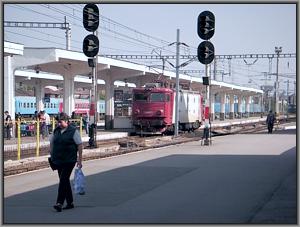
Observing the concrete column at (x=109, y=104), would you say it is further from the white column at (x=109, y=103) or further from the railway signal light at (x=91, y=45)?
the railway signal light at (x=91, y=45)

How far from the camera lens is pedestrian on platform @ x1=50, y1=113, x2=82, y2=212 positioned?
9.63 metres

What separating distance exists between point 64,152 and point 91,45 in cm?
1297

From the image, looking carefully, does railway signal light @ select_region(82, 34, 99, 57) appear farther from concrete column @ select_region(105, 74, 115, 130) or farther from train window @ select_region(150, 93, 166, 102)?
concrete column @ select_region(105, 74, 115, 130)

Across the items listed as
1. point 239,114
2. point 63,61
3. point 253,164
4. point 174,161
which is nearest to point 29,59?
point 63,61

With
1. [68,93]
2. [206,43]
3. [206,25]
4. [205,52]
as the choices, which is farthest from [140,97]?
[206,25]

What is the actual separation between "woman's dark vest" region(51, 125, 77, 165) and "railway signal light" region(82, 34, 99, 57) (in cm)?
1263

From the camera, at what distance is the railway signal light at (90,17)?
66.4ft

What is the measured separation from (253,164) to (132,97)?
21.2m

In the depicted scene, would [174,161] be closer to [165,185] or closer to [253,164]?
[253,164]

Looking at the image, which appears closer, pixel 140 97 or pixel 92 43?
pixel 92 43

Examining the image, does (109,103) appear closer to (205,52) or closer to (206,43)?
(205,52)

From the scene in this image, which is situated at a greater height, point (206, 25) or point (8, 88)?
point (206, 25)

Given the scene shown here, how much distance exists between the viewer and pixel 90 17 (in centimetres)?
2058

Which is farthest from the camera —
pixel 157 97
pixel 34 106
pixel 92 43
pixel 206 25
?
pixel 34 106
